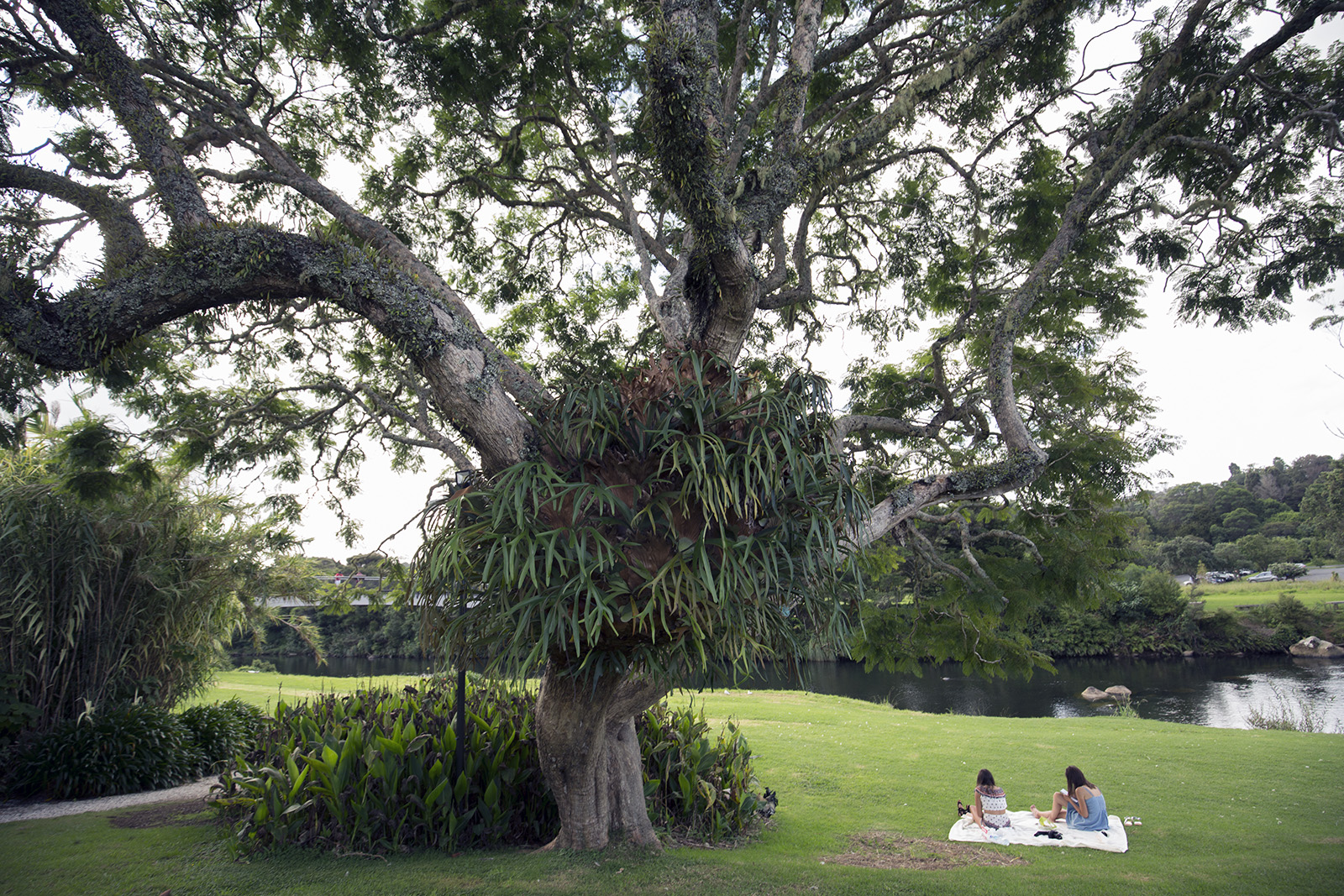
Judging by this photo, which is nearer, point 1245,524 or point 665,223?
point 665,223

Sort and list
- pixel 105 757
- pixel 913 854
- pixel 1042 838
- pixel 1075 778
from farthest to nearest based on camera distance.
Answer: pixel 105 757
pixel 1075 778
pixel 1042 838
pixel 913 854

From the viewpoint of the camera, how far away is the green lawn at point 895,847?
4016 millimetres

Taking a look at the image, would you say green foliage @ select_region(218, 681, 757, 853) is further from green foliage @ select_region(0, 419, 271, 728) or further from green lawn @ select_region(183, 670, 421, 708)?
green lawn @ select_region(183, 670, 421, 708)

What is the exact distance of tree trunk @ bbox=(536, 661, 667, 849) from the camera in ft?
13.5

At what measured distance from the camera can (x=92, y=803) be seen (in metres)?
6.48

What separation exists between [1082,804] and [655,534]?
16.8 feet

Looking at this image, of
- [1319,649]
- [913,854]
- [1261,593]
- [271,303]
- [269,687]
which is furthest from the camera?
[1261,593]

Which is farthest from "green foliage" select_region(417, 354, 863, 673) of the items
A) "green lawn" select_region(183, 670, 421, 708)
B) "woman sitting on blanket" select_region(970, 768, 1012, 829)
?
"green lawn" select_region(183, 670, 421, 708)

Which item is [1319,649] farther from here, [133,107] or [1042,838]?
[133,107]

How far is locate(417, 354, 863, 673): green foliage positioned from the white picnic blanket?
11.4ft

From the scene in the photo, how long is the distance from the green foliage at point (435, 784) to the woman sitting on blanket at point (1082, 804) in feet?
9.33

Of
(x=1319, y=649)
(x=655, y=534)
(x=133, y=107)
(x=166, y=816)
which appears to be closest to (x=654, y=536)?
(x=655, y=534)

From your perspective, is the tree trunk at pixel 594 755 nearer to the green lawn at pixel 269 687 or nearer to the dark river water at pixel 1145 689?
the green lawn at pixel 269 687

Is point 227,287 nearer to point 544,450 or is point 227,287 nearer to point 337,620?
point 544,450
